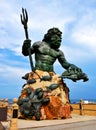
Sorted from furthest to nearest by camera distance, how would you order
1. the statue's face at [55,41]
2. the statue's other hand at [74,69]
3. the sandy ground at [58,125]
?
1. the statue's face at [55,41]
2. the statue's other hand at [74,69]
3. the sandy ground at [58,125]

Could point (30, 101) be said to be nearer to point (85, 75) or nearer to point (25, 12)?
point (85, 75)

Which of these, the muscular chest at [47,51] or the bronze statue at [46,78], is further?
the muscular chest at [47,51]

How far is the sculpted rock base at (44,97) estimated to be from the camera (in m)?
10.0

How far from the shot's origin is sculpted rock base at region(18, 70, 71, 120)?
32.8 feet

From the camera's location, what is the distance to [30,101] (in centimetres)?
1023

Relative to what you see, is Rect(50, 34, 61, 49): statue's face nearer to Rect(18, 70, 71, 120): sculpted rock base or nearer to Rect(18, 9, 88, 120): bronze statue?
Rect(18, 9, 88, 120): bronze statue

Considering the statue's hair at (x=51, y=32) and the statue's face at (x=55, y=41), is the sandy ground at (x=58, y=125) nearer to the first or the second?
the statue's face at (x=55, y=41)

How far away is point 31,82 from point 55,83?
40.0 inches

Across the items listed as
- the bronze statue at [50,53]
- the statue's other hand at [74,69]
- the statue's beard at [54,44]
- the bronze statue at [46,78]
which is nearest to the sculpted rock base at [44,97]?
the bronze statue at [46,78]

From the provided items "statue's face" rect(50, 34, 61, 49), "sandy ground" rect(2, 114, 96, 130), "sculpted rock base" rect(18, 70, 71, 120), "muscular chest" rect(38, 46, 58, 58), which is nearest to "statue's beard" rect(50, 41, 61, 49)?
"statue's face" rect(50, 34, 61, 49)

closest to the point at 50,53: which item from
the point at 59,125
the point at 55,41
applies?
the point at 55,41

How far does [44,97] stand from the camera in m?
10.1

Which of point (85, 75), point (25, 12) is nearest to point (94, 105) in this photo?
point (85, 75)

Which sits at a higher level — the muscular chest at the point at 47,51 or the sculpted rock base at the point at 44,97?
the muscular chest at the point at 47,51
